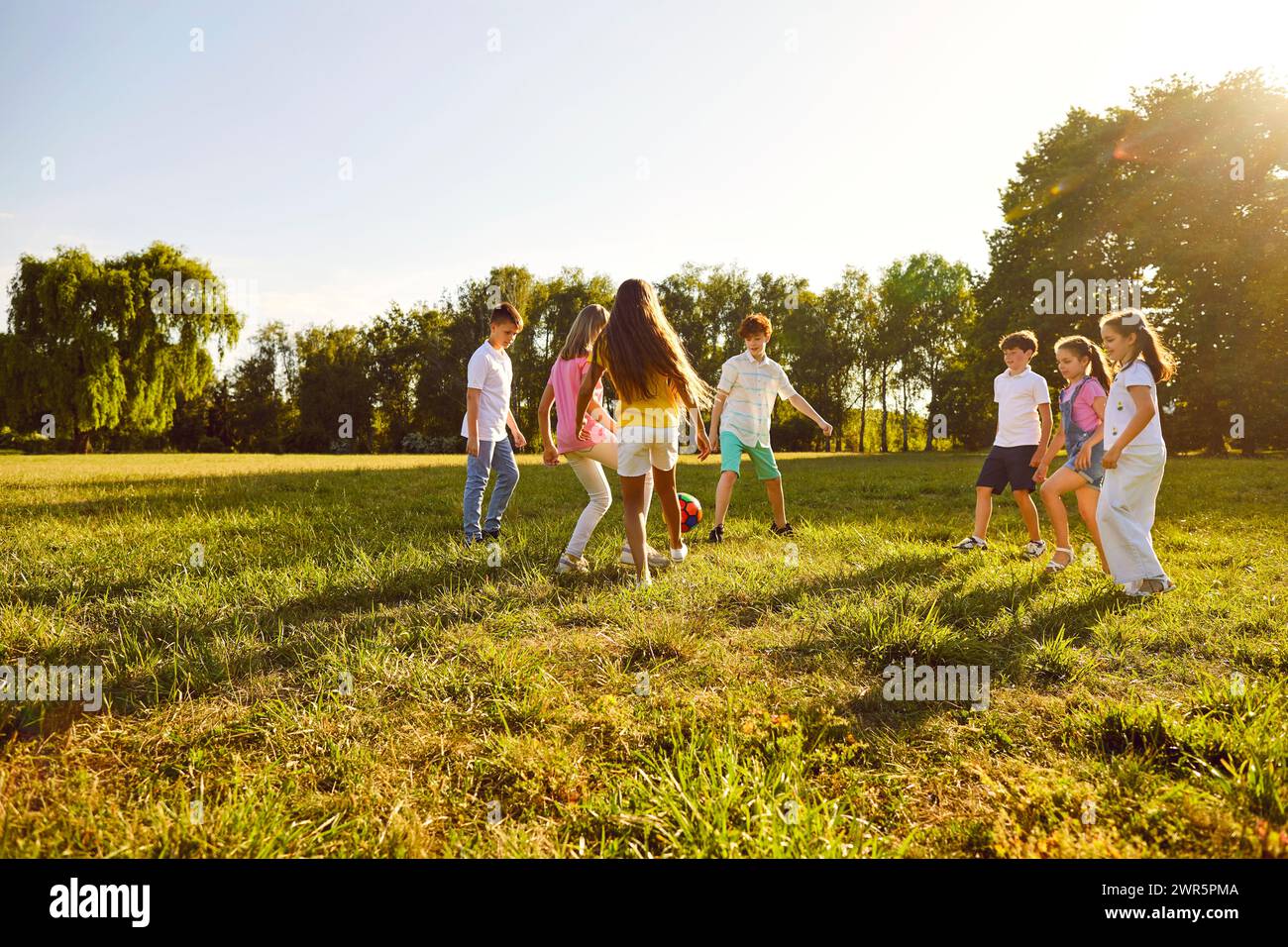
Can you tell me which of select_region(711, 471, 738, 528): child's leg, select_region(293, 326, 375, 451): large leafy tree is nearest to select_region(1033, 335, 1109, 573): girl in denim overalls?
select_region(711, 471, 738, 528): child's leg

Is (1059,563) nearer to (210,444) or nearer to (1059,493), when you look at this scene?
(1059,493)

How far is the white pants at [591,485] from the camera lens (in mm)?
5598

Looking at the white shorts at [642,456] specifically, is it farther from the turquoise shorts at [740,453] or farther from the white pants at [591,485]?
the turquoise shorts at [740,453]

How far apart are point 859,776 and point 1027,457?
551 cm

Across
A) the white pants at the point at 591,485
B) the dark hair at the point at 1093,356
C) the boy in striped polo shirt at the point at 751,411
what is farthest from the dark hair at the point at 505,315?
the dark hair at the point at 1093,356

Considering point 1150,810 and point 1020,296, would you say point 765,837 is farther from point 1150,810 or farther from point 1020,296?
point 1020,296

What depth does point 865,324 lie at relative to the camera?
187ft

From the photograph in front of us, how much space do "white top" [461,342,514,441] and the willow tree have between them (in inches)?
1474

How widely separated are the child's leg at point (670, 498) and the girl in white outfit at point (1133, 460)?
3262mm

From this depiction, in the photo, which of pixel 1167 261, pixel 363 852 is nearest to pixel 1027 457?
pixel 363 852

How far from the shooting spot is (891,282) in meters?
56.0

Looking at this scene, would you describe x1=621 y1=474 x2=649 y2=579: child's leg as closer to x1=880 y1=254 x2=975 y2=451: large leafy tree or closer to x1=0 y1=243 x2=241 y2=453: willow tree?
x1=0 y1=243 x2=241 y2=453: willow tree

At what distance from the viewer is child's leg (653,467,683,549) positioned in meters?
5.27

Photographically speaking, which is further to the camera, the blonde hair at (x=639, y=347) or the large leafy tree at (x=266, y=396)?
the large leafy tree at (x=266, y=396)
